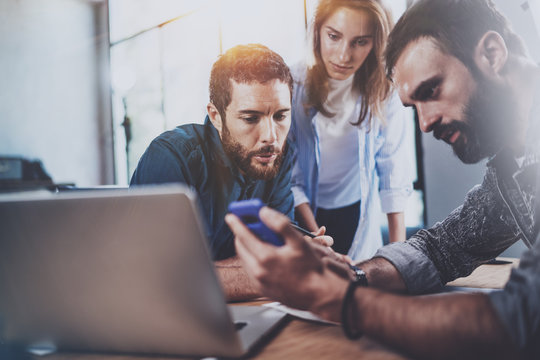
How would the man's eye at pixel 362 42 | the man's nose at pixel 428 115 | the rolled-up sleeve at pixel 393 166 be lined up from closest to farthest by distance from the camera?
the man's nose at pixel 428 115 < the man's eye at pixel 362 42 < the rolled-up sleeve at pixel 393 166

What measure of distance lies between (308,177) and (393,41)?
76 centimetres

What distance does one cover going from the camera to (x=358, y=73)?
6.01ft

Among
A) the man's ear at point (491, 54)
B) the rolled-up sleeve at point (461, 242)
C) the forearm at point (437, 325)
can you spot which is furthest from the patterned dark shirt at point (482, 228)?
the forearm at point (437, 325)

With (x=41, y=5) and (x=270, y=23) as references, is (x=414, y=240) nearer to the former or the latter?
(x=270, y=23)

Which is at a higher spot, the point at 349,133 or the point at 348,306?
the point at 349,133

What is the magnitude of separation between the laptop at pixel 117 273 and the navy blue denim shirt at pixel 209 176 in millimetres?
816

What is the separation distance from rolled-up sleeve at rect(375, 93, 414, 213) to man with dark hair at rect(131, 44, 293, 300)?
53 cm

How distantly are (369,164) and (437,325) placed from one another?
1.46 meters

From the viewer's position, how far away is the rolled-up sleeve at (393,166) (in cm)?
194

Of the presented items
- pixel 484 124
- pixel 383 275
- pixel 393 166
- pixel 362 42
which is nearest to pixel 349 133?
pixel 393 166

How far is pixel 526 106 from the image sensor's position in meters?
1.10

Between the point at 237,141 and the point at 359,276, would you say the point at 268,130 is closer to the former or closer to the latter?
the point at 237,141

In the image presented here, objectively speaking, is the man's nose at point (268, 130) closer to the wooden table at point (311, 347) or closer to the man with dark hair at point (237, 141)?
the man with dark hair at point (237, 141)

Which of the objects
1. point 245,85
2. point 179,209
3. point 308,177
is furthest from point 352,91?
point 179,209
